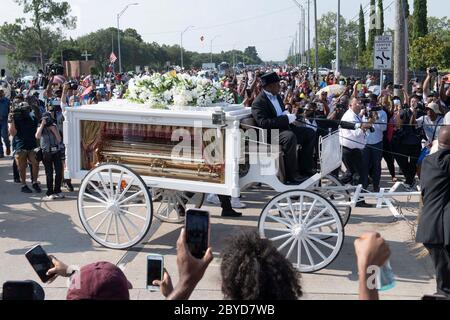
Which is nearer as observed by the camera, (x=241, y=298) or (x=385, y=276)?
(x=241, y=298)

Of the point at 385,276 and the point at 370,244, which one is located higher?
the point at 370,244

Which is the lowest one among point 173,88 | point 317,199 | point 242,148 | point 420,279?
point 420,279

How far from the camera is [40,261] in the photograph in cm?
337

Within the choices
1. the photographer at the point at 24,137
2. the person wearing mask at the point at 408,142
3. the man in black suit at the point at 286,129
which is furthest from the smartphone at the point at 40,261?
the person wearing mask at the point at 408,142

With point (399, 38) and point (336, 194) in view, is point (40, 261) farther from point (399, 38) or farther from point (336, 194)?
point (399, 38)

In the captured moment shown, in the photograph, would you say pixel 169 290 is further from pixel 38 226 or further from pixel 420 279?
pixel 38 226

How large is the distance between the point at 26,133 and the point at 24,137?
0.33 ft

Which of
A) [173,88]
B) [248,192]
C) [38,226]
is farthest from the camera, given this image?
[248,192]

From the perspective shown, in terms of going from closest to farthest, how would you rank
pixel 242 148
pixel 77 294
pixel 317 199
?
pixel 77 294
pixel 317 199
pixel 242 148

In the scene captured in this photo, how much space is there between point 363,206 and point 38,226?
5.19 meters

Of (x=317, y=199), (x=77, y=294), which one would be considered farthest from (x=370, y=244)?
(x=317, y=199)

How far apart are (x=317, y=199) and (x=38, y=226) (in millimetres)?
4409

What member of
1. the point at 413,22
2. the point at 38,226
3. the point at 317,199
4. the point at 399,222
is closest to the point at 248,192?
the point at 399,222

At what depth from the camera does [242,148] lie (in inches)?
267
